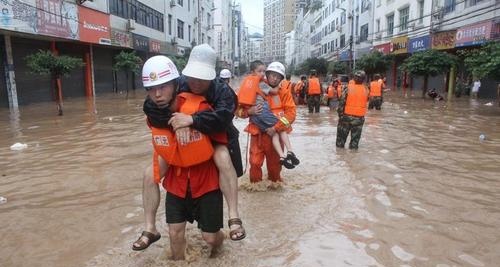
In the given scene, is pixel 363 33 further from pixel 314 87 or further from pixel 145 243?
pixel 145 243

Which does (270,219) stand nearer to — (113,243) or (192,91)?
(113,243)

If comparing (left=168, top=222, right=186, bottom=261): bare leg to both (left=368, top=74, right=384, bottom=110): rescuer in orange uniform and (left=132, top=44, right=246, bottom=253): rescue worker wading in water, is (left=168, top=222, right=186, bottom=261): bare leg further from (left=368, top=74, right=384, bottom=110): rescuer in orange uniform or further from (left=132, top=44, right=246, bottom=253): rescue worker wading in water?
(left=368, top=74, right=384, bottom=110): rescuer in orange uniform

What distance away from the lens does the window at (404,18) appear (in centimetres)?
3417

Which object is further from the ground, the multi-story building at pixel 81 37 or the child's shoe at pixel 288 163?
the multi-story building at pixel 81 37

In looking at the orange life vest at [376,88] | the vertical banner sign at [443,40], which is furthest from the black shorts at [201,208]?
the vertical banner sign at [443,40]

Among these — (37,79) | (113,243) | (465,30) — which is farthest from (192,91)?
(465,30)

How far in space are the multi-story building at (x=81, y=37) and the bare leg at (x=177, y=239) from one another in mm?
14148

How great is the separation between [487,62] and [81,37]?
1722cm

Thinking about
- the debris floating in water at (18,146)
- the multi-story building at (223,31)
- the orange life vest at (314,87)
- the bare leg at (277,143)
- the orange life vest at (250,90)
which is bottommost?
the debris floating in water at (18,146)

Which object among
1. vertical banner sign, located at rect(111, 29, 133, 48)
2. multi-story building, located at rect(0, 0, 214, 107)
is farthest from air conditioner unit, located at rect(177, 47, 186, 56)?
vertical banner sign, located at rect(111, 29, 133, 48)

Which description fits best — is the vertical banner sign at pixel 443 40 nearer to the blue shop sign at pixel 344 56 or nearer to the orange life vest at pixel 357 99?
the orange life vest at pixel 357 99

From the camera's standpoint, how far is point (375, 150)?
30.7ft

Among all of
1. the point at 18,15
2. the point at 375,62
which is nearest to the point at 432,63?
the point at 375,62

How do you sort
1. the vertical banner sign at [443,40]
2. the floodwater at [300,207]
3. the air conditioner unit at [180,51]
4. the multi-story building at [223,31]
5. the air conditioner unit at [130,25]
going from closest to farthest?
the floodwater at [300,207], the vertical banner sign at [443,40], the air conditioner unit at [130,25], the air conditioner unit at [180,51], the multi-story building at [223,31]
